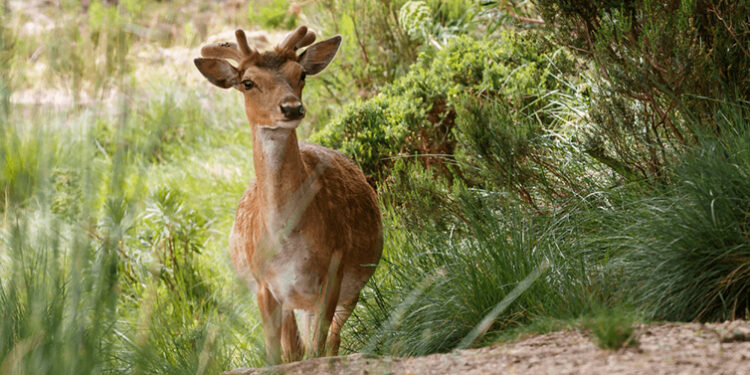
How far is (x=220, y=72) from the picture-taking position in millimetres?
4254

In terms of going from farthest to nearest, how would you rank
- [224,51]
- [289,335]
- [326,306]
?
[224,51], [289,335], [326,306]

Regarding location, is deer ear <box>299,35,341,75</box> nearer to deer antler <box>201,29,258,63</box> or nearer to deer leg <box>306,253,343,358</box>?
deer antler <box>201,29,258,63</box>

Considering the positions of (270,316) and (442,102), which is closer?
(270,316)

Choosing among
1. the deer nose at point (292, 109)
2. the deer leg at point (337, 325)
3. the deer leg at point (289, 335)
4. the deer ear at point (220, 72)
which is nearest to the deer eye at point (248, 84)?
the deer ear at point (220, 72)

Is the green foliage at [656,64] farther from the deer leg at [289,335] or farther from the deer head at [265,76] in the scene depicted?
the deer leg at [289,335]

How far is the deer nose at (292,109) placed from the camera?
384 cm

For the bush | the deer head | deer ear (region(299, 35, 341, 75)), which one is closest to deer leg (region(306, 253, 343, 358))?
the deer head

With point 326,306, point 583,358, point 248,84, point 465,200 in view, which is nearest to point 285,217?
point 326,306

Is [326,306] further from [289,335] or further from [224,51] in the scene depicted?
[224,51]

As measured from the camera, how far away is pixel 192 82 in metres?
12.7

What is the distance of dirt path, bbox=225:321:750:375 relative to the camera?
2609 millimetres

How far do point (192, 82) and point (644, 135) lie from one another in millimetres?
9095

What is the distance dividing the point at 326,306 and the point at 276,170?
722mm

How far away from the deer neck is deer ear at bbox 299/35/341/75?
590 millimetres
